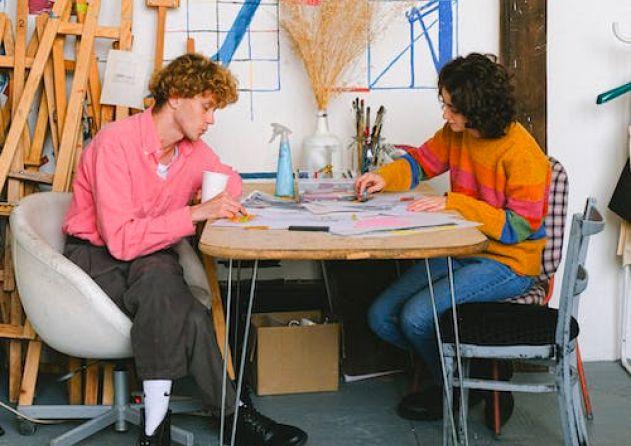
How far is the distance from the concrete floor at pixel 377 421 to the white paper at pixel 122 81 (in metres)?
1.15

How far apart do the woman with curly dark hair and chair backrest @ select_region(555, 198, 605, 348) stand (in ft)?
0.94

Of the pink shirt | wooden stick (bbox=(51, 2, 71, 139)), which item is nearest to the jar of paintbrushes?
the pink shirt

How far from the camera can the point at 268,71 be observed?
13.2 feet

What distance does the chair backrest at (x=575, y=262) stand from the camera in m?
2.71

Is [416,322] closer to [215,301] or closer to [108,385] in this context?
[215,301]

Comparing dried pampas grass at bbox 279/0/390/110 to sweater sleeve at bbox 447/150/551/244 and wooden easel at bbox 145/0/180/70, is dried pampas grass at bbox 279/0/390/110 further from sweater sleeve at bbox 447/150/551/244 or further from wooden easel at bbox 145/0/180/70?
sweater sleeve at bbox 447/150/551/244

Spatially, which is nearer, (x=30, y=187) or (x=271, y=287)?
(x=30, y=187)

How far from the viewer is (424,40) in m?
4.05

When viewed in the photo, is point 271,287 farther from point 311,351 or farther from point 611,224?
point 611,224

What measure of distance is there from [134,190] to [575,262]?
1.37 metres

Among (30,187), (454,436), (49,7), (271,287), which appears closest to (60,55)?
(49,7)

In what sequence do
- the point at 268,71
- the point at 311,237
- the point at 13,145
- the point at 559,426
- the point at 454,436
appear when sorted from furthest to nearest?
the point at 268,71
the point at 13,145
the point at 559,426
the point at 454,436
the point at 311,237

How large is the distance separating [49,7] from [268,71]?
885mm

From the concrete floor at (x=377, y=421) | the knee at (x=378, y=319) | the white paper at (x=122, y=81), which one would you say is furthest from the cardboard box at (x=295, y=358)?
the white paper at (x=122, y=81)
